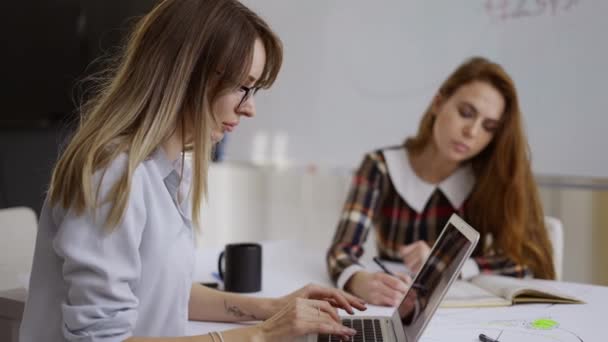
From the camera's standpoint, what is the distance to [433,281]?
1.10 metres

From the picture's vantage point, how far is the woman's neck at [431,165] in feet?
6.28

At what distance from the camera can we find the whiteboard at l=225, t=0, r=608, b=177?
2.13 meters

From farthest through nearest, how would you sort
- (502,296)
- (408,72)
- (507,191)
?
(408,72) → (507,191) → (502,296)

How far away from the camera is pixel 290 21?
9.14ft

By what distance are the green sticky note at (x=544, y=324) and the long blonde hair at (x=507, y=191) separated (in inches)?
18.5

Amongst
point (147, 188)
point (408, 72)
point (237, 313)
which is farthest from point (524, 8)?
point (147, 188)

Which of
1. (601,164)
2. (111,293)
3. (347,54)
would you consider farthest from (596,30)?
(111,293)

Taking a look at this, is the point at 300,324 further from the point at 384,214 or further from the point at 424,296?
the point at 384,214

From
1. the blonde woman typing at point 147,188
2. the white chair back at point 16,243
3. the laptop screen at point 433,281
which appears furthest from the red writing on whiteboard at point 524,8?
the white chair back at point 16,243

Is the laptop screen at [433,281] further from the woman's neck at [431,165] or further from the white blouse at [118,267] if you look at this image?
the woman's neck at [431,165]

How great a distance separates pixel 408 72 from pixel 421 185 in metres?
0.73

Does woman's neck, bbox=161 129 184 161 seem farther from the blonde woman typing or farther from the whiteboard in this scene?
the whiteboard

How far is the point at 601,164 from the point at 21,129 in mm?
2461

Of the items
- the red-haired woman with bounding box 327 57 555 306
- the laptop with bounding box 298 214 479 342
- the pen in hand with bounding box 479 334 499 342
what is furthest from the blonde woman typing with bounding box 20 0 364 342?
the red-haired woman with bounding box 327 57 555 306
